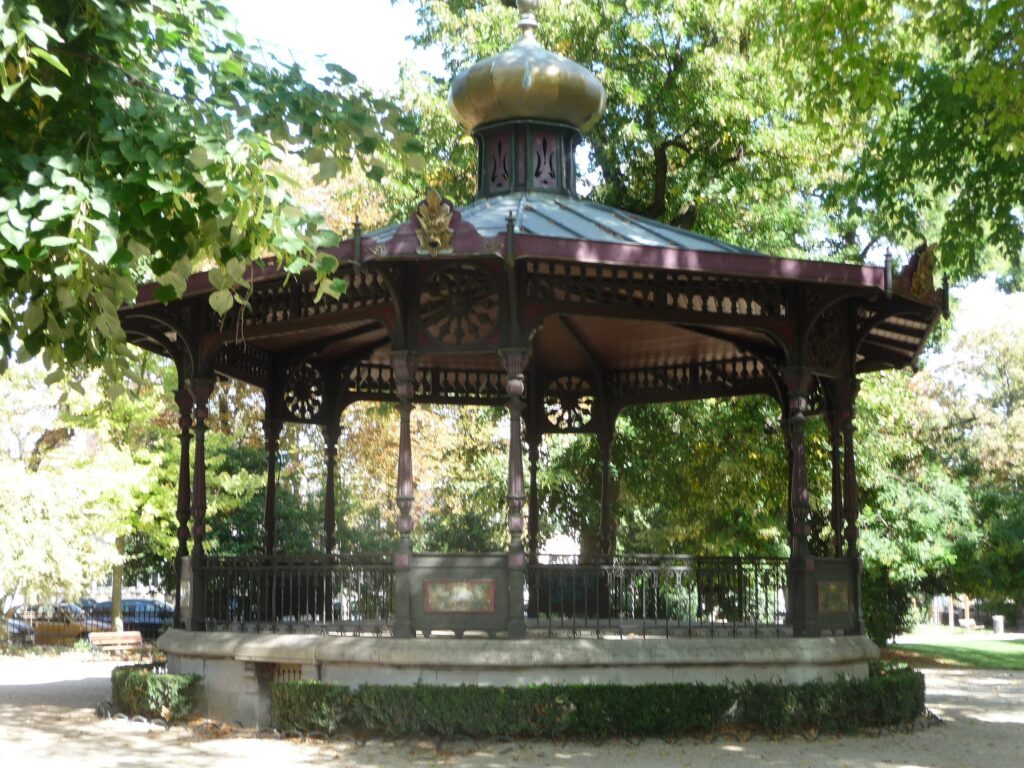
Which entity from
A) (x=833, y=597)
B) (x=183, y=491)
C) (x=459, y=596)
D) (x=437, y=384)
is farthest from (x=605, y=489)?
(x=459, y=596)

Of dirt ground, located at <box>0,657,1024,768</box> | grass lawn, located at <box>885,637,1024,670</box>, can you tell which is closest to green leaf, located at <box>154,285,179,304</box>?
dirt ground, located at <box>0,657,1024,768</box>

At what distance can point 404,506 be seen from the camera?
1365cm

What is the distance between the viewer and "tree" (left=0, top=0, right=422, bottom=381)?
536cm

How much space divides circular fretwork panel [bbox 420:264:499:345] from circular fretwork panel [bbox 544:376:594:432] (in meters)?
5.77

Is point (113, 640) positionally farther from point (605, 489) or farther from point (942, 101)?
point (942, 101)

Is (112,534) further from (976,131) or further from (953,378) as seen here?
(953,378)

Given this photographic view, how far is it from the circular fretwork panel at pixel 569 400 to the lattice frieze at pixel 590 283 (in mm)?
5472

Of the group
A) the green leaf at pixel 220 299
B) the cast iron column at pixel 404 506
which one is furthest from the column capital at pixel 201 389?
the green leaf at pixel 220 299

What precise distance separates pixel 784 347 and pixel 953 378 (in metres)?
37.4

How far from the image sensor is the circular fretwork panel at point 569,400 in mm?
19844

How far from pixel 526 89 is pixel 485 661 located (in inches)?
300

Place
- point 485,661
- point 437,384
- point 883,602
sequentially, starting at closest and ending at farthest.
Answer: point 485,661, point 437,384, point 883,602

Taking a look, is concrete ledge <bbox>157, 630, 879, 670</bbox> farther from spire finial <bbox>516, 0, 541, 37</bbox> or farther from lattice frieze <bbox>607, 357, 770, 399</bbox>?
spire finial <bbox>516, 0, 541, 37</bbox>

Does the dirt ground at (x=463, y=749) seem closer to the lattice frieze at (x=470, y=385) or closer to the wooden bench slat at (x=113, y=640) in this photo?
the lattice frieze at (x=470, y=385)
